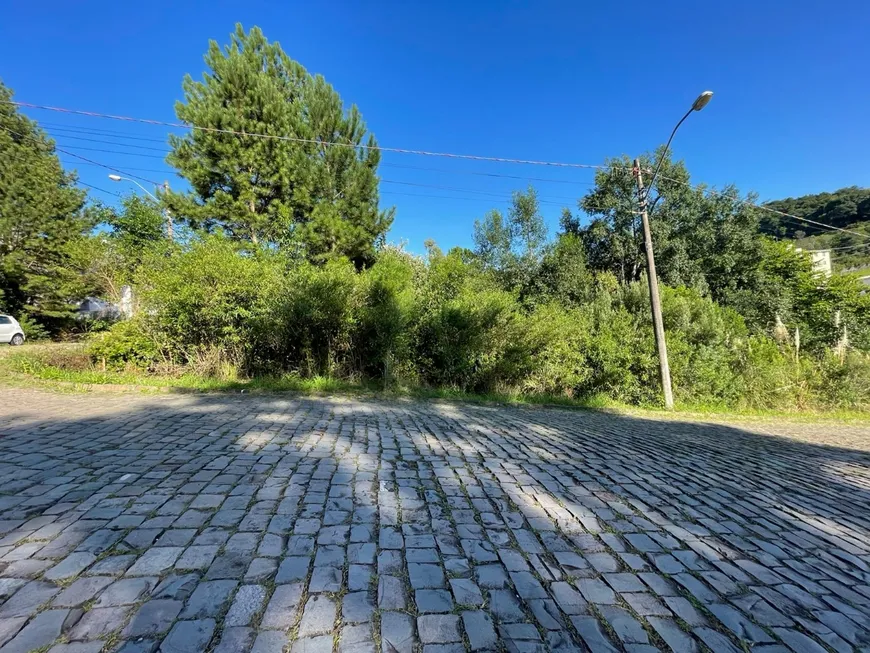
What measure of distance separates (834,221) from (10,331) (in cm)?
5545

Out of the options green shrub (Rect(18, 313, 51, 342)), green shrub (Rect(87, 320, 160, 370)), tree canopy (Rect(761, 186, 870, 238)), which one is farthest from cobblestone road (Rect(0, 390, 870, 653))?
tree canopy (Rect(761, 186, 870, 238))

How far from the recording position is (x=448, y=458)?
4.18 meters

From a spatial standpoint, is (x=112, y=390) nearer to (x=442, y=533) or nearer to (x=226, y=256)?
(x=226, y=256)

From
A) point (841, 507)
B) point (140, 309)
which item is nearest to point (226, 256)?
point (140, 309)

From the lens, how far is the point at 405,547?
7.68ft

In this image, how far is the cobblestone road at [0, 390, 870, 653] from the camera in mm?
1685

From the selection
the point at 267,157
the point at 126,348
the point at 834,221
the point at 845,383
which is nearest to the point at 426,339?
the point at 126,348

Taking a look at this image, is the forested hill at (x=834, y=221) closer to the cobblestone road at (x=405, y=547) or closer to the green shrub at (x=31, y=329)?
the cobblestone road at (x=405, y=547)

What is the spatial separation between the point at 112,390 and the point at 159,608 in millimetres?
7815

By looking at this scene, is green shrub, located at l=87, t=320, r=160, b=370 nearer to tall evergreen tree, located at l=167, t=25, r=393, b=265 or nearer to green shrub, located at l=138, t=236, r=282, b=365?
green shrub, located at l=138, t=236, r=282, b=365

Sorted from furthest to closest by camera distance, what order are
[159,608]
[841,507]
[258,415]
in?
[258,415], [841,507], [159,608]

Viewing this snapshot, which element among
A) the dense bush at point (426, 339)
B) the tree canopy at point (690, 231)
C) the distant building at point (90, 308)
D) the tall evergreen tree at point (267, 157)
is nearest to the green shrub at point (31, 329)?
the distant building at point (90, 308)

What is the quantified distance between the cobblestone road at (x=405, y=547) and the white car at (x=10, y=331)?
1458 centimetres

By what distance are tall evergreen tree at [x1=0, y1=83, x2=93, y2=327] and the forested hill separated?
127ft
